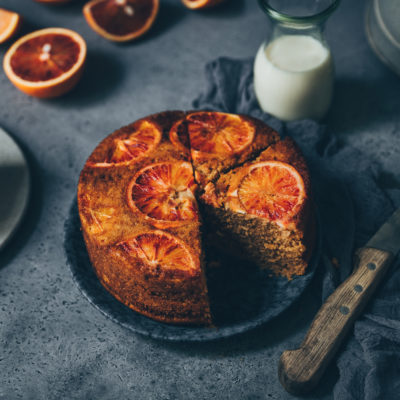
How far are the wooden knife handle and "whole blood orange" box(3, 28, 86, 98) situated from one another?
200cm

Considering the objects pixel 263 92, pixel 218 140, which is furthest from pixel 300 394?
pixel 263 92

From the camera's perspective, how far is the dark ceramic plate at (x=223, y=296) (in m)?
2.21

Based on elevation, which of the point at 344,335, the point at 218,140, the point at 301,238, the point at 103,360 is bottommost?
the point at 103,360

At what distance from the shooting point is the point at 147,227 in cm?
224

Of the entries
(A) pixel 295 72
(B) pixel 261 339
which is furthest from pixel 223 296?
(A) pixel 295 72

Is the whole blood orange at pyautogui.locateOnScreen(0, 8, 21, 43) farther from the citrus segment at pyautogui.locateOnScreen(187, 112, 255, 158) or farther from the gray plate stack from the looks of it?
the gray plate stack

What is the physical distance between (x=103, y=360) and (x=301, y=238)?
3.45ft

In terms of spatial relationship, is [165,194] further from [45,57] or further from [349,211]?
[45,57]

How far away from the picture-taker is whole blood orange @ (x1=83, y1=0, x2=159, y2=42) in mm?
3463

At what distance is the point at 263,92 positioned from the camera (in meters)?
2.94

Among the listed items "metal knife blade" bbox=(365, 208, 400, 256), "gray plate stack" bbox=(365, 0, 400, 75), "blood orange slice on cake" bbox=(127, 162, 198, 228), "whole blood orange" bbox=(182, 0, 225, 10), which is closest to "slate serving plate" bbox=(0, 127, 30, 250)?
"blood orange slice on cake" bbox=(127, 162, 198, 228)

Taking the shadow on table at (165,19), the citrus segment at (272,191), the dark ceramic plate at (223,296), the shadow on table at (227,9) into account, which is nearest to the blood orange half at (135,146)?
the dark ceramic plate at (223,296)

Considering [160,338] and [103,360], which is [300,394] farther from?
[103,360]

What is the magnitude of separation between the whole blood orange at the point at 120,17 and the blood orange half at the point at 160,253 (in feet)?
5.94
